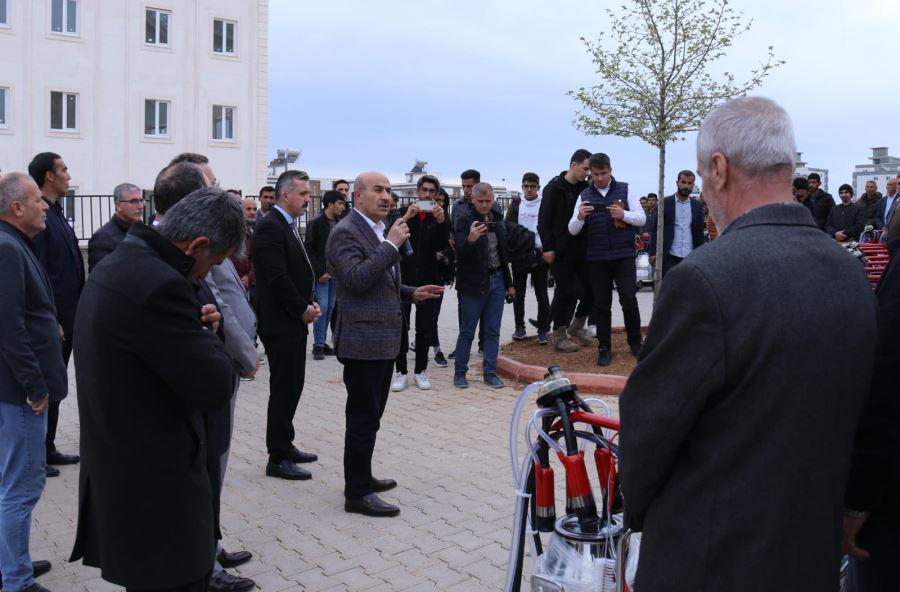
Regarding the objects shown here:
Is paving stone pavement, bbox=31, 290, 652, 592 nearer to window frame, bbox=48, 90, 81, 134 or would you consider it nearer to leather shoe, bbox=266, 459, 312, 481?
leather shoe, bbox=266, 459, 312, 481

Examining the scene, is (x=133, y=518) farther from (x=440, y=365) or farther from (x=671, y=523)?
(x=440, y=365)

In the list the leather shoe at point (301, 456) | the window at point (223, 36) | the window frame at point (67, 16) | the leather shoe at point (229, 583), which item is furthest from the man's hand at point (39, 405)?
the window at point (223, 36)

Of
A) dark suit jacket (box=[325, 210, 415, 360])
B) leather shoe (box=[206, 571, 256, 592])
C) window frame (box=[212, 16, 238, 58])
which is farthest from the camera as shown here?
window frame (box=[212, 16, 238, 58])

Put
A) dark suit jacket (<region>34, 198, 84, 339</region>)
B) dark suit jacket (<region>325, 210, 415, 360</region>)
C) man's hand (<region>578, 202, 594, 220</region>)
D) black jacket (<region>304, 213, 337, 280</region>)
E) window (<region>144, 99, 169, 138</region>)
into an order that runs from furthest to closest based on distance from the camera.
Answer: window (<region>144, 99, 169, 138</region>)
black jacket (<region>304, 213, 337, 280</region>)
man's hand (<region>578, 202, 594, 220</region>)
dark suit jacket (<region>34, 198, 84, 339</region>)
dark suit jacket (<region>325, 210, 415, 360</region>)

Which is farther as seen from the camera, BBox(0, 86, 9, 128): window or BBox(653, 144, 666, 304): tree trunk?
BBox(0, 86, 9, 128): window

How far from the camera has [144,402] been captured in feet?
9.04

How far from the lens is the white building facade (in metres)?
30.9

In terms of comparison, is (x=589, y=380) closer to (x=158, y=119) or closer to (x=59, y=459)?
(x=59, y=459)

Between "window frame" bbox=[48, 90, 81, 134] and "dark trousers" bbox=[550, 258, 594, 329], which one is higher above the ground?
"window frame" bbox=[48, 90, 81, 134]

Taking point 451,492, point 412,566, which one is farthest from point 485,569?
point 451,492

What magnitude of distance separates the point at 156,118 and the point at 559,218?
1105 inches

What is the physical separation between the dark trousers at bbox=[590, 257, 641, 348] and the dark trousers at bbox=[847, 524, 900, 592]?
6482 mm

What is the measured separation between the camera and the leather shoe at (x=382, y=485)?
5750mm

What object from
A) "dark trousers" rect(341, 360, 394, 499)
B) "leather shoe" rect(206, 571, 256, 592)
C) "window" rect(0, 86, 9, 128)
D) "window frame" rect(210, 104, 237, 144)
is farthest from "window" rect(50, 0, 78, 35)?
"leather shoe" rect(206, 571, 256, 592)
